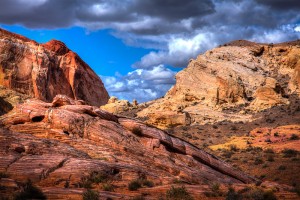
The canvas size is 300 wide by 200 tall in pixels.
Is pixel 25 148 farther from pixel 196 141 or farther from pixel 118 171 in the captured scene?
pixel 196 141

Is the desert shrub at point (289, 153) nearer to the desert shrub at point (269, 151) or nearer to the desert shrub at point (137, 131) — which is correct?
the desert shrub at point (269, 151)

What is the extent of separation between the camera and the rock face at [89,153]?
46.9 ft

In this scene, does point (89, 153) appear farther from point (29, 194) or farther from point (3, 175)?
point (29, 194)

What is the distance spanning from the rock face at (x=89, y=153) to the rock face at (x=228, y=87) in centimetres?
2638

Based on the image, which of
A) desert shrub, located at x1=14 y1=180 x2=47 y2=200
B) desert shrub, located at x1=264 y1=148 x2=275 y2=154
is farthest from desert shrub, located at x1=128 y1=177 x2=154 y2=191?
desert shrub, located at x1=264 y1=148 x2=275 y2=154

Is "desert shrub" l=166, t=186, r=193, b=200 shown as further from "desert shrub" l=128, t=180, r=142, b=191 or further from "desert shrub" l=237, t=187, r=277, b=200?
"desert shrub" l=237, t=187, r=277, b=200

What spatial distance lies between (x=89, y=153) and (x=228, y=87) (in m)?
39.7

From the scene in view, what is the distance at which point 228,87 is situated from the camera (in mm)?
54469

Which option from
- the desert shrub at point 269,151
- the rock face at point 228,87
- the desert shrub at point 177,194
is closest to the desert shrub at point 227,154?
Answer: the desert shrub at point 269,151

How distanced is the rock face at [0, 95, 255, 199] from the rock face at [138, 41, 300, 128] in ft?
86.6

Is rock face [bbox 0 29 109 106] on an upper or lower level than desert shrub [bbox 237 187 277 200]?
upper

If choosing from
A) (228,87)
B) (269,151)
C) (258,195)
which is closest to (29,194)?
(258,195)

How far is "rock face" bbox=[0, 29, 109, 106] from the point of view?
53312 millimetres

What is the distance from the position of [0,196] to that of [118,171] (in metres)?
5.37
